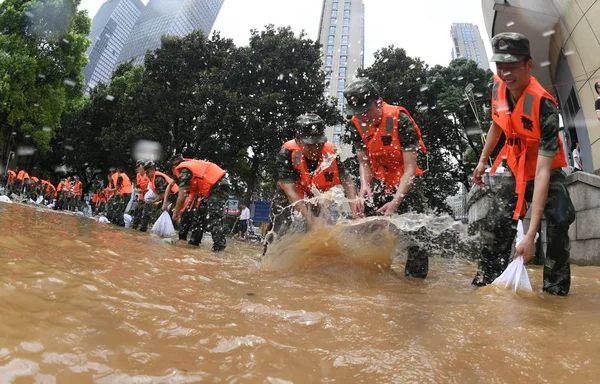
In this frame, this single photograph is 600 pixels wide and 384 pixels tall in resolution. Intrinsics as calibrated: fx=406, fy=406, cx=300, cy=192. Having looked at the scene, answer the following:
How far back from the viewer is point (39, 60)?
22.1 metres

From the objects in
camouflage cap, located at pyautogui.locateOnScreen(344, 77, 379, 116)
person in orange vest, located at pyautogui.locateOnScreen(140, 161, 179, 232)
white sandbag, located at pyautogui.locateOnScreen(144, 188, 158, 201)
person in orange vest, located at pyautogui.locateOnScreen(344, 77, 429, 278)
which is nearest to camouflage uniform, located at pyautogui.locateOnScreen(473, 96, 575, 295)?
person in orange vest, located at pyautogui.locateOnScreen(344, 77, 429, 278)

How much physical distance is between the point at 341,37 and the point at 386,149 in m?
55.8

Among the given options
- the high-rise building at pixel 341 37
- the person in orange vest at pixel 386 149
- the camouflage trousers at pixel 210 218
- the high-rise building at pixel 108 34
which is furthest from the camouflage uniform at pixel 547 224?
the high-rise building at pixel 341 37

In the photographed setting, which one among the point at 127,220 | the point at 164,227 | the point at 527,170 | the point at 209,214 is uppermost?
the point at 527,170

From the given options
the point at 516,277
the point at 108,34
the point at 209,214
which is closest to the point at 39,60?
the point at 108,34

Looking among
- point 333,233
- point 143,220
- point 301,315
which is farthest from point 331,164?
point 143,220

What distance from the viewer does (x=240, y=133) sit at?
1820 cm

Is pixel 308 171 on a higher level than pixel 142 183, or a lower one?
higher

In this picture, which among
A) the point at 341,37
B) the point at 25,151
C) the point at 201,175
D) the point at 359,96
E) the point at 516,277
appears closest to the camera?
the point at 516,277

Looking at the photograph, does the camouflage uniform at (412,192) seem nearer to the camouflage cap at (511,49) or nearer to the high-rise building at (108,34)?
the camouflage cap at (511,49)

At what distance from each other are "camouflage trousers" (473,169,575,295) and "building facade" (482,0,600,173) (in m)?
10.8

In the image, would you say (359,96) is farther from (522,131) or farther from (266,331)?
(266,331)

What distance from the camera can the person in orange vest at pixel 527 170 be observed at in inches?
101

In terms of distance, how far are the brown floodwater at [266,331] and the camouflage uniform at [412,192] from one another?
1.01 m
